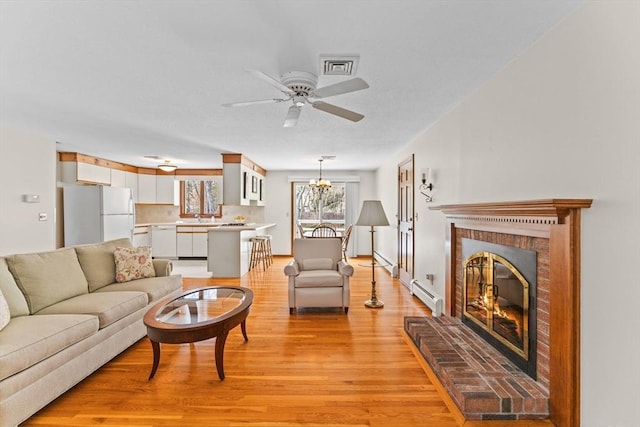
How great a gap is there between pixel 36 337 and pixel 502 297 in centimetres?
323

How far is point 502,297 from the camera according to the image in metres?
2.38

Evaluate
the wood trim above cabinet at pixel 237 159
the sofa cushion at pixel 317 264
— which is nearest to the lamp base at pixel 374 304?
the sofa cushion at pixel 317 264

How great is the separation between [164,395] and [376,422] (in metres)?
1.46

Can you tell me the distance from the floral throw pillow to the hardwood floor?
2.61 ft

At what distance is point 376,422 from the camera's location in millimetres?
1891

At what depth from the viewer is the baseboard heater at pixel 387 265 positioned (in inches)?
223

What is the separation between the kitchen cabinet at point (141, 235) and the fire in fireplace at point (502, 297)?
6.59 meters

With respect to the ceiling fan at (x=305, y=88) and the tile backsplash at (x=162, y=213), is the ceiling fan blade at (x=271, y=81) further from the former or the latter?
the tile backsplash at (x=162, y=213)

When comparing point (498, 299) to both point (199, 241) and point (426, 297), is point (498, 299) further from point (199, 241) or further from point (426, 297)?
point (199, 241)

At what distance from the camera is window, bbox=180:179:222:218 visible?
7.97 meters

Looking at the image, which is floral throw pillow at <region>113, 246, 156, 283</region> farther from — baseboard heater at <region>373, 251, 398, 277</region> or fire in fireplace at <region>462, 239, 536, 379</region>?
baseboard heater at <region>373, 251, 398, 277</region>

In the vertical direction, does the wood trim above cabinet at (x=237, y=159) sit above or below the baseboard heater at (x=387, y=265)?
above

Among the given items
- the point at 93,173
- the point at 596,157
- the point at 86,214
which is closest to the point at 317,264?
the point at 596,157

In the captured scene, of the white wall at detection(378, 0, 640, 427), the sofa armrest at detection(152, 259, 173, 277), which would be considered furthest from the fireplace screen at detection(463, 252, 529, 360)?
the sofa armrest at detection(152, 259, 173, 277)
